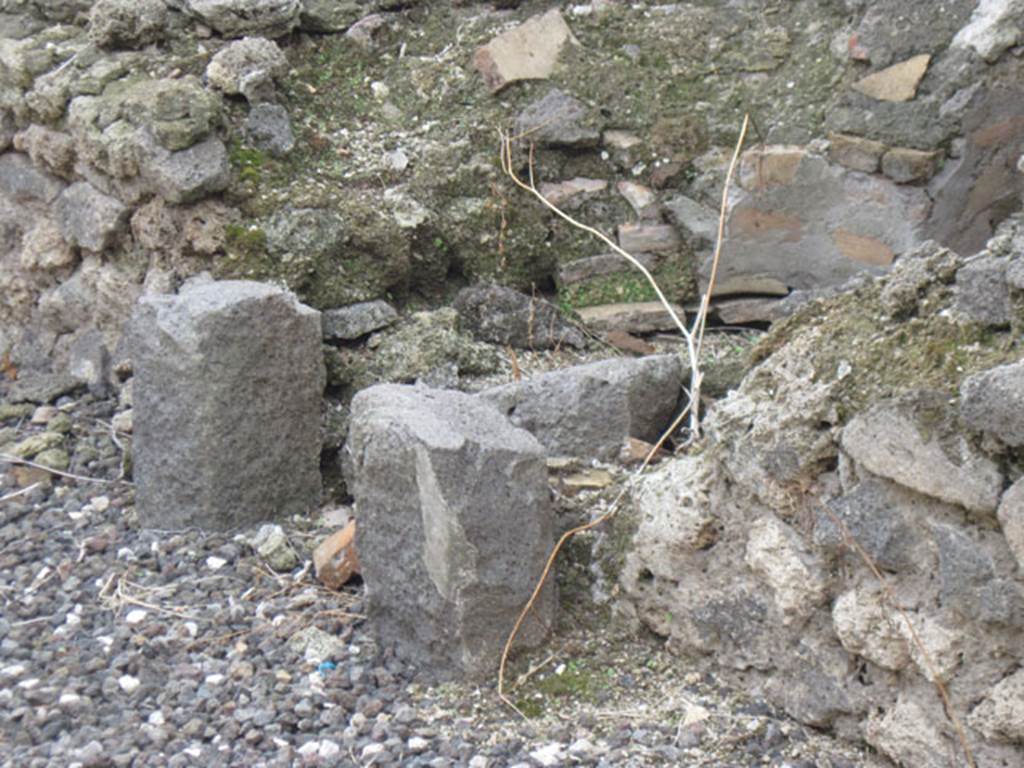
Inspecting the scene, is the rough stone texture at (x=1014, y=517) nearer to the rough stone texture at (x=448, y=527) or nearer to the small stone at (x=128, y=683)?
the rough stone texture at (x=448, y=527)

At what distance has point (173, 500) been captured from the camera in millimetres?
4090

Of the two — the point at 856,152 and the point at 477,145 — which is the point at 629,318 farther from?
the point at 856,152

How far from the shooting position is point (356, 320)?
4543 mm

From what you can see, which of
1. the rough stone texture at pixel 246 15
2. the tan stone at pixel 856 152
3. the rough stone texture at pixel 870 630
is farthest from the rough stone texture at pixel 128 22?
the rough stone texture at pixel 870 630

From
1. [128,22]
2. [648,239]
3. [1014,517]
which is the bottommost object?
[1014,517]

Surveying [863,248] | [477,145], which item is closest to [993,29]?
[863,248]

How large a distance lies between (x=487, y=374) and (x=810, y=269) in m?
1.13

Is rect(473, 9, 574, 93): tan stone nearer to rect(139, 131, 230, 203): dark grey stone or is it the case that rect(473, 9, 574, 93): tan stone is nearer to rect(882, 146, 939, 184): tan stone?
rect(139, 131, 230, 203): dark grey stone

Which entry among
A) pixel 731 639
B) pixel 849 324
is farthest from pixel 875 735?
pixel 849 324

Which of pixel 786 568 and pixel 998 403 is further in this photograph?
pixel 786 568

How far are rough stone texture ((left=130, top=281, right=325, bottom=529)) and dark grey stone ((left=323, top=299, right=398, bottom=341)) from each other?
39 cm

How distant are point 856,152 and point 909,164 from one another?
18cm

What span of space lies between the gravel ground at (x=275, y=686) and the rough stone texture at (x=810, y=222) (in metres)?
1.64

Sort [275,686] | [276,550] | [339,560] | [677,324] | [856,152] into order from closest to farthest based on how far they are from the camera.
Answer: [275,686] → [339,560] → [276,550] → [677,324] → [856,152]
